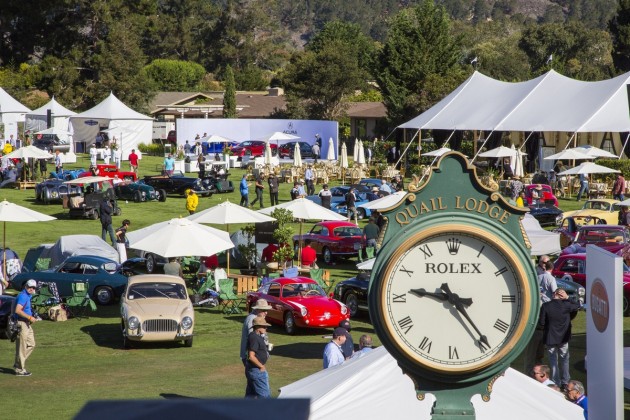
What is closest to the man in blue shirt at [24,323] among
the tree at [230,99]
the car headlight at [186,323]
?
the car headlight at [186,323]

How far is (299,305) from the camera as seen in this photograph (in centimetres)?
2091

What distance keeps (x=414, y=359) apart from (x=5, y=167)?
144 ft

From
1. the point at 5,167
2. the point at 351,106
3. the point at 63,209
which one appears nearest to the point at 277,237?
the point at 63,209

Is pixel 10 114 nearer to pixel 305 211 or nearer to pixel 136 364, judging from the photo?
pixel 305 211

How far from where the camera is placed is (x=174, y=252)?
75.7 ft

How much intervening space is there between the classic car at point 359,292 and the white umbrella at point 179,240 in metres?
2.95

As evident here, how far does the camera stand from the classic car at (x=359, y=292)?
22312 mm

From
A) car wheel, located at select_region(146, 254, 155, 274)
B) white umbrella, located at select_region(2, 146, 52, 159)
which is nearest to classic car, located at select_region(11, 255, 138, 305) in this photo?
car wheel, located at select_region(146, 254, 155, 274)

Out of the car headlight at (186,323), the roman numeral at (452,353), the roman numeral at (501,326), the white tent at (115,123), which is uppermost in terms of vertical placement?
the white tent at (115,123)

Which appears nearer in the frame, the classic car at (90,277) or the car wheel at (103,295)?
the classic car at (90,277)

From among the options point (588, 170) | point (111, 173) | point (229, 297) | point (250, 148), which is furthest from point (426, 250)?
point (250, 148)

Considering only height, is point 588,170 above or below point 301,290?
above

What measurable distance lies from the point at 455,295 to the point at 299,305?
585 inches

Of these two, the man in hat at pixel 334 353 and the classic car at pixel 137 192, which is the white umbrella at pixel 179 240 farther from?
the classic car at pixel 137 192
